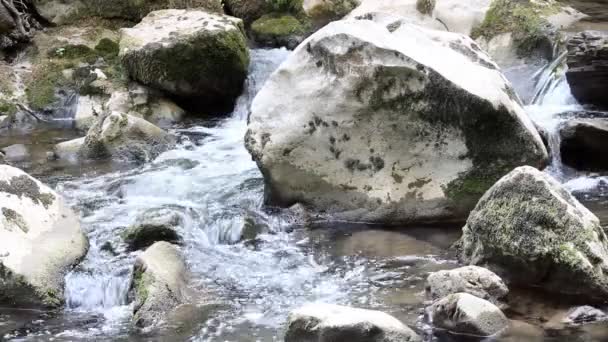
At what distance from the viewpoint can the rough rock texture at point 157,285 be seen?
5.92m

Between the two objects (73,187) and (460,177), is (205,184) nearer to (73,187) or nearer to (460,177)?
(73,187)

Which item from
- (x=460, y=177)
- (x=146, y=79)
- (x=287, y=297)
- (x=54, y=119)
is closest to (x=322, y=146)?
(x=460, y=177)

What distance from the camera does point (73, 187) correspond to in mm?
9305

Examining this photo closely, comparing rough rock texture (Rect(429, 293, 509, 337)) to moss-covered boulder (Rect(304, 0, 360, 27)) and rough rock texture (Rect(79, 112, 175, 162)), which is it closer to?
rough rock texture (Rect(79, 112, 175, 162))

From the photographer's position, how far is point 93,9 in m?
14.6

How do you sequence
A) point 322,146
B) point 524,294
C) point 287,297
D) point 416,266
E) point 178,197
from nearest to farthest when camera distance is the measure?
1. point 524,294
2. point 287,297
3. point 416,266
4. point 322,146
5. point 178,197

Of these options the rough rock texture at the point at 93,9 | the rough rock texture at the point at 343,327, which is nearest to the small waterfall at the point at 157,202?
the rough rock texture at the point at 343,327

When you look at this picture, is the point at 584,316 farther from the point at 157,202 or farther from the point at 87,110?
the point at 87,110

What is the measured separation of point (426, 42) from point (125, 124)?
4.46 metres

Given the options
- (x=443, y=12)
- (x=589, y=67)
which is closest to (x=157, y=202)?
(x=589, y=67)

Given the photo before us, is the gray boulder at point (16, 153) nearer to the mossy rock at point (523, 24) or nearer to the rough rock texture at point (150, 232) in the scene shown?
the rough rock texture at point (150, 232)

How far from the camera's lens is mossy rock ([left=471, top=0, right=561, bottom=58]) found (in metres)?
12.5

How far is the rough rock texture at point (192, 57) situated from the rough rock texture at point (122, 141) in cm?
173

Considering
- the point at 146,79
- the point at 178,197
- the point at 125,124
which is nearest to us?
the point at 178,197
